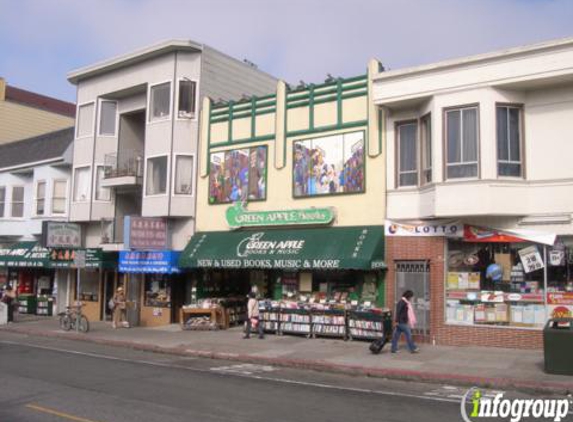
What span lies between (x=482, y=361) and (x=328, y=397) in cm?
511

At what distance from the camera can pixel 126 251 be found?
23844 mm

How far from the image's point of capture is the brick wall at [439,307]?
16.1 m

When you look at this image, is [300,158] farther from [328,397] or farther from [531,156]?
[328,397]

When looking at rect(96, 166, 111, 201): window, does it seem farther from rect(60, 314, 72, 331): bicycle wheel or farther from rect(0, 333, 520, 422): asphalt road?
rect(0, 333, 520, 422): asphalt road

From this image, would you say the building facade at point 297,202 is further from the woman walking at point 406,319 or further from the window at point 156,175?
the woman walking at point 406,319

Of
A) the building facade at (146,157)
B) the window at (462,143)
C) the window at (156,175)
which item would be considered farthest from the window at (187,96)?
the window at (462,143)

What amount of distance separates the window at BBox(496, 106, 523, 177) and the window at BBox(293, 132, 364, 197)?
427 centimetres

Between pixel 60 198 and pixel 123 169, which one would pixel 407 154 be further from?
pixel 60 198

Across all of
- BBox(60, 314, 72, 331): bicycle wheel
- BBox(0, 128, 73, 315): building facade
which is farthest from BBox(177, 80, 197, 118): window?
BBox(60, 314, 72, 331): bicycle wheel

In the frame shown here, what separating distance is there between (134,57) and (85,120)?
173 inches

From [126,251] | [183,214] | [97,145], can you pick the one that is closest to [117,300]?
[126,251]

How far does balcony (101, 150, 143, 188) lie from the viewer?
2477 cm

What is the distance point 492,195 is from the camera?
16.0 m

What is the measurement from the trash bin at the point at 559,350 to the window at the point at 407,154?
22.4 feet
